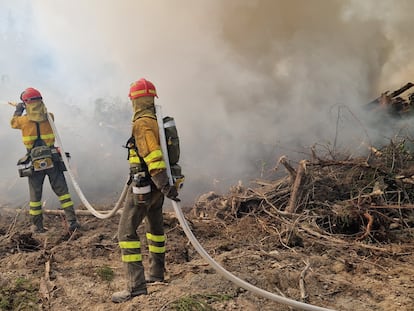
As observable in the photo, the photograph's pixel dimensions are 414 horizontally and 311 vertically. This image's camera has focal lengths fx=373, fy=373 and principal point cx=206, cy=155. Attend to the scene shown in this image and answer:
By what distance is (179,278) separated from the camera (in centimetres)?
352

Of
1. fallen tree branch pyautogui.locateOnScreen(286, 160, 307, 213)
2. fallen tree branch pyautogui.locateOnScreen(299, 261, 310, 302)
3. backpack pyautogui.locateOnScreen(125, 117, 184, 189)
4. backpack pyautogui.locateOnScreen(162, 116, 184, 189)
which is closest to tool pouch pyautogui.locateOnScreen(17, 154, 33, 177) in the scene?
backpack pyautogui.locateOnScreen(125, 117, 184, 189)

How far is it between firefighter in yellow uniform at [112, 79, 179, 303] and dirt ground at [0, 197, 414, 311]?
0.68 ft

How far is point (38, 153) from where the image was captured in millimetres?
5137

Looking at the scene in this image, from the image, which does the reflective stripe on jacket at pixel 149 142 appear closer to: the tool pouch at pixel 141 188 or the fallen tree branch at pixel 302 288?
the tool pouch at pixel 141 188

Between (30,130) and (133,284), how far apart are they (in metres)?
3.09

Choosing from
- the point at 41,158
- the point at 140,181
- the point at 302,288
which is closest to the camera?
the point at 302,288

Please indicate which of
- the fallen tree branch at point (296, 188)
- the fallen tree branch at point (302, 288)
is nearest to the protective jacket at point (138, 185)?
the fallen tree branch at point (302, 288)

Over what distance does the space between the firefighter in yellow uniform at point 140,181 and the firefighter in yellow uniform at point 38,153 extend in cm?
224

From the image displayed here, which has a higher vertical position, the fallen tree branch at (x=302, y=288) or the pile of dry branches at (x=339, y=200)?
the pile of dry branches at (x=339, y=200)

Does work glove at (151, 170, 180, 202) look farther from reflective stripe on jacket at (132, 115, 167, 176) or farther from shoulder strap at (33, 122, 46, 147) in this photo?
shoulder strap at (33, 122, 46, 147)

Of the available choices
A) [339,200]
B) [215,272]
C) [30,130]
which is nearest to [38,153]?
[30,130]

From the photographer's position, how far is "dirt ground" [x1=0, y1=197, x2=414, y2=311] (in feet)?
9.63

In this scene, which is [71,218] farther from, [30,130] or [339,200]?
[339,200]

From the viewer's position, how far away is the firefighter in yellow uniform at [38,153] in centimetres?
512
